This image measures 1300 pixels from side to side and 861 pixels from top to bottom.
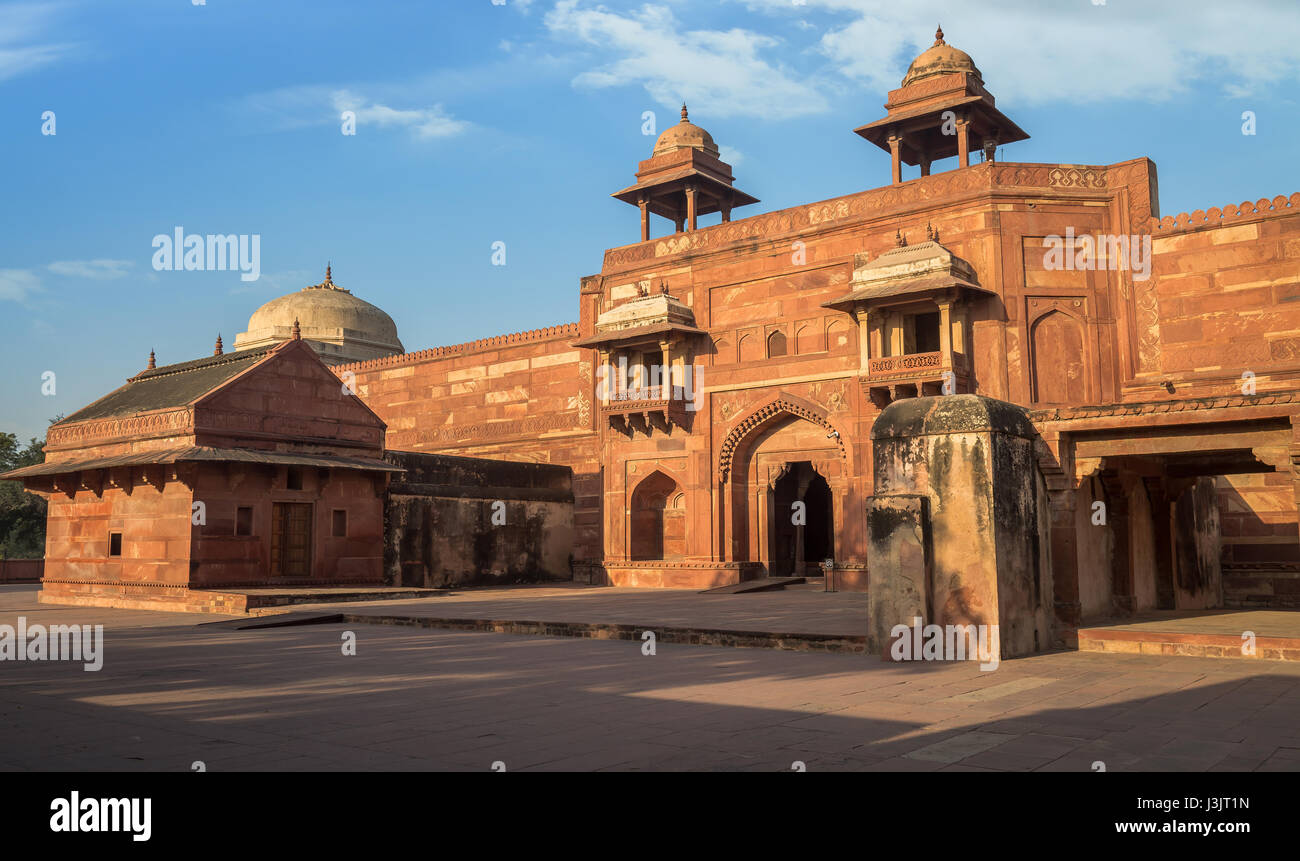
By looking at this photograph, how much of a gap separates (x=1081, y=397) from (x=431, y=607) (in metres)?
12.0

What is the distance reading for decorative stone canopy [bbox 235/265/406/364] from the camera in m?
36.0

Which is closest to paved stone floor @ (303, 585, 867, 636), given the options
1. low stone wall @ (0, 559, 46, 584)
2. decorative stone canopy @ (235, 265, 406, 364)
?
low stone wall @ (0, 559, 46, 584)

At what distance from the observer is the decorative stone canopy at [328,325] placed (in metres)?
36.0

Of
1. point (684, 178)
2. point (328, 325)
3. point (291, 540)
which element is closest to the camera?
point (291, 540)

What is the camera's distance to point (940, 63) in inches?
835

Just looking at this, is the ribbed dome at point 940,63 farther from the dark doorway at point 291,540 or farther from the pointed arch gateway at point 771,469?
the dark doorway at point 291,540

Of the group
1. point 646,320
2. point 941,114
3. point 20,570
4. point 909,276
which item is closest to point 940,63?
point 941,114

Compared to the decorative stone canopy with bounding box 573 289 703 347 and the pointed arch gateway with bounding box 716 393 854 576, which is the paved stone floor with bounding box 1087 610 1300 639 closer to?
the pointed arch gateway with bounding box 716 393 854 576

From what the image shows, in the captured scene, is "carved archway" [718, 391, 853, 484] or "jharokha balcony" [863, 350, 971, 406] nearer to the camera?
"jharokha balcony" [863, 350, 971, 406]

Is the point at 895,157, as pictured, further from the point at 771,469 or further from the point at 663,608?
the point at 663,608

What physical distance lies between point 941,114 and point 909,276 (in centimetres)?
450

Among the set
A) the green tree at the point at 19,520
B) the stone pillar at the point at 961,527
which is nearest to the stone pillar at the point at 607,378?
the stone pillar at the point at 961,527

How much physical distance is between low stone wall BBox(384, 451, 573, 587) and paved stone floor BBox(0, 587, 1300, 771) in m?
11.0

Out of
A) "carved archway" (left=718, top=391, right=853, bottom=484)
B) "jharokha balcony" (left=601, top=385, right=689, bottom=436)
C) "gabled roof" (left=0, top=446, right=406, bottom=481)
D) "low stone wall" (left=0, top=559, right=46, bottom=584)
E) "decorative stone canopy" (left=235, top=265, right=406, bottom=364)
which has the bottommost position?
"low stone wall" (left=0, top=559, right=46, bottom=584)
